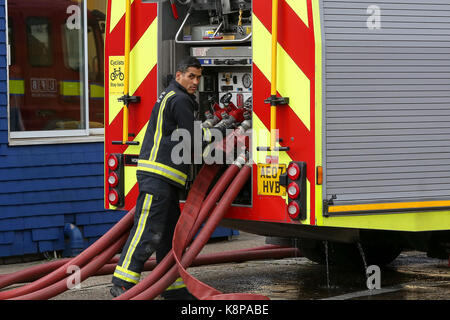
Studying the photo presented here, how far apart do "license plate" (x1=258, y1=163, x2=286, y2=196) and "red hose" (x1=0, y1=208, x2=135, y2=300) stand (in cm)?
111

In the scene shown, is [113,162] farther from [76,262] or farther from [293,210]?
[293,210]

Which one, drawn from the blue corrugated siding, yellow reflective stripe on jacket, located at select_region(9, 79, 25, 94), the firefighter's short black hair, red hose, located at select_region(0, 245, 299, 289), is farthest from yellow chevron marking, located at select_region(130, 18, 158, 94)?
yellow reflective stripe on jacket, located at select_region(9, 79, 25, 94)

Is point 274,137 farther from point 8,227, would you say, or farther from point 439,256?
point 8,227

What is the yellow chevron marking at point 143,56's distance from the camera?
23.6 feet

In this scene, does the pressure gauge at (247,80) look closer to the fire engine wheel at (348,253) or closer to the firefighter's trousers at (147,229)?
the firefighter's trousers at (147,229)

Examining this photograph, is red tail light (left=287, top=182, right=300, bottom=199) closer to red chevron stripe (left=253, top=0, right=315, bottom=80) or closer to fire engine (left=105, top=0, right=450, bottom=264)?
fire engine (left=105, top=0, right=450, bottom=264)

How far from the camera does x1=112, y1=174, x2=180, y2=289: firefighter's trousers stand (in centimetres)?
668

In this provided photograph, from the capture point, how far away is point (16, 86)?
916 cm

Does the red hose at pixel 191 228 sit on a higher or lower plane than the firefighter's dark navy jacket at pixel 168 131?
lower

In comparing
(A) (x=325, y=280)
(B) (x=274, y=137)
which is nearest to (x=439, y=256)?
(A) (x=325, y=280)

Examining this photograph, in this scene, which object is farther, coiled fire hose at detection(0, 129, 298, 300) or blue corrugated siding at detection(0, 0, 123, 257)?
blue corrugated siding at detection(0, 0, 123, 257)

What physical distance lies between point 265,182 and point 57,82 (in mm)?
3738

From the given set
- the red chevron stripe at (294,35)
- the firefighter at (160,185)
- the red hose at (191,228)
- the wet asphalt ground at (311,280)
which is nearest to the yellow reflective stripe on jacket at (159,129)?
Answer: the firefighter at (160,185)

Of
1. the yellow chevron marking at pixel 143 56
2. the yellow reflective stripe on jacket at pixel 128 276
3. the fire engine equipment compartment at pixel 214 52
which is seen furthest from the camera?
the yellow chevron marking at pixel 143 56
